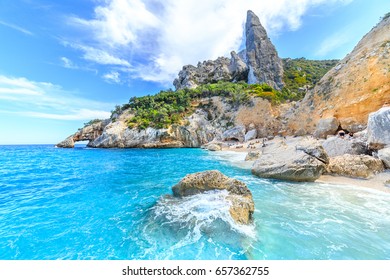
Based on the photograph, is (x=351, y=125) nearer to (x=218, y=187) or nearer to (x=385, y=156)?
(x=385, y=156)

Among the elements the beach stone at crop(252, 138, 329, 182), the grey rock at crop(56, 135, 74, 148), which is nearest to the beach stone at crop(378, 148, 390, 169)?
the beach stone at crop(252, 138, 329, 182)

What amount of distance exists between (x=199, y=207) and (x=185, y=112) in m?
49.6

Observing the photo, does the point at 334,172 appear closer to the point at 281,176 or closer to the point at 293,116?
the point at 281,176

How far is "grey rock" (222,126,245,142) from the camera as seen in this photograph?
138 feet

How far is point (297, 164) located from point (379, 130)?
5990mm

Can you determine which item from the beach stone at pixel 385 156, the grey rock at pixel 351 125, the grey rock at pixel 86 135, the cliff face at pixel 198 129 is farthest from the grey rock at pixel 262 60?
the beach stone at pixel 385 156

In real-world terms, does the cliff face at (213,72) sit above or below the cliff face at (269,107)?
above

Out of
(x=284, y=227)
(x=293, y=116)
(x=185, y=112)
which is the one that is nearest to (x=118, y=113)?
(x=185, y=112)

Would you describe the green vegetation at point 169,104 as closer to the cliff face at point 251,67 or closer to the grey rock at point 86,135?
the grey rock at point 86,135

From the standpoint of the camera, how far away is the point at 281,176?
1163 centimetres

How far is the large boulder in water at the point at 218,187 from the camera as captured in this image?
21.5 ft

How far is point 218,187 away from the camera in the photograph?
7.93 metres

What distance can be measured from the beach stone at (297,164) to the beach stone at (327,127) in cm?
1465
